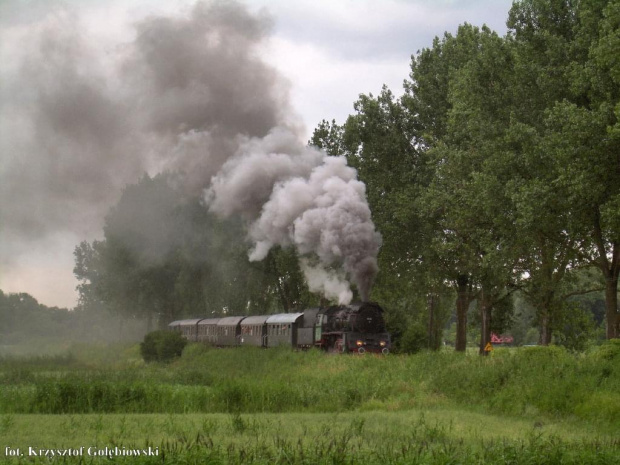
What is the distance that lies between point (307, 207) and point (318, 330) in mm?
6535

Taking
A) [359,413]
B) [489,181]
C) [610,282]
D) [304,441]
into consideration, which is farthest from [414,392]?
[489,181]

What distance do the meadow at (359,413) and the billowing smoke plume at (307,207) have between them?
6.59 meters

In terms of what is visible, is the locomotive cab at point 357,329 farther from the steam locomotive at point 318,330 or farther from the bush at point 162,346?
the bush at point 162,346

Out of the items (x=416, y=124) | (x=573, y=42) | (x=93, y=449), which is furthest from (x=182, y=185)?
(x=93, y=449)

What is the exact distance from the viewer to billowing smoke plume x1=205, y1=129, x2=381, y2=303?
3606 centimetres

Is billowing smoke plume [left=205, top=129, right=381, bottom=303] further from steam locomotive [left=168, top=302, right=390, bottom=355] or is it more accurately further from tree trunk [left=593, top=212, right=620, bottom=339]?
tree trunk [left=593, top=212, right=620, bottom=339]

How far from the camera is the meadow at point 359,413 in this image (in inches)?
469

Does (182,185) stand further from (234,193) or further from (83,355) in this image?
(83,355)

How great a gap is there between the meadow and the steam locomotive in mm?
3325

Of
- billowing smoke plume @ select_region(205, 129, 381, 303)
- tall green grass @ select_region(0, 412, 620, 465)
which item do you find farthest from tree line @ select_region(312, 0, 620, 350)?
tall green grass @ select_region(0, 412, 620, 465)

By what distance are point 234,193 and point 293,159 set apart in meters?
3.81

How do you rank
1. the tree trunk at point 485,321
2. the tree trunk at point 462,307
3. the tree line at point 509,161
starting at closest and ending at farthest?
the tree line at point 509,161
the tree trunk at point 485,321
the tree trunk at point 462,307

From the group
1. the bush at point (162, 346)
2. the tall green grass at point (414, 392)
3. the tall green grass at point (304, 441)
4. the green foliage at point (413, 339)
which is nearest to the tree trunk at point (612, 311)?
the tall green grass at point (414, 392)

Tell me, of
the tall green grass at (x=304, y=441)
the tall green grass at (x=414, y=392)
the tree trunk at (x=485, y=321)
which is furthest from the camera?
the tree trunk at (x=485, y=321)
